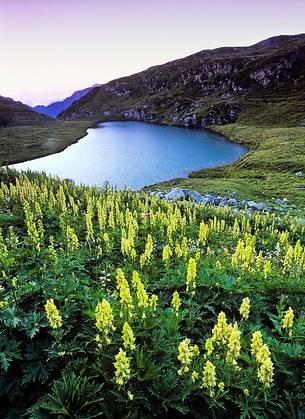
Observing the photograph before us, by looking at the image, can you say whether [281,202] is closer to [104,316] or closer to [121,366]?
[104,316]

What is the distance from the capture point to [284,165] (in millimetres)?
63531

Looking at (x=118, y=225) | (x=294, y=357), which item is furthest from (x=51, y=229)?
(x=294, y=357)

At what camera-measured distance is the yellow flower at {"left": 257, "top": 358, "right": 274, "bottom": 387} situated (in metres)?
4.54

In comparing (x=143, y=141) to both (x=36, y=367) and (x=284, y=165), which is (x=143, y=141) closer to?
(x=284, y=165)

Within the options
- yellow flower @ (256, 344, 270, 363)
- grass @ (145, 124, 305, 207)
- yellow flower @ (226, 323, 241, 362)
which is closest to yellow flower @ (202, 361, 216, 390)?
yellow flower @ (226, 323, 241, 362)

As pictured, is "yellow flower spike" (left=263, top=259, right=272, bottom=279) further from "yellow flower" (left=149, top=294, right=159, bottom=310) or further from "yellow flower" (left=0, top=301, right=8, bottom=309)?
"yellow flower" (left=0, top=301, right=8, bottom=309)

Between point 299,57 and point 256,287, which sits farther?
point 299,57

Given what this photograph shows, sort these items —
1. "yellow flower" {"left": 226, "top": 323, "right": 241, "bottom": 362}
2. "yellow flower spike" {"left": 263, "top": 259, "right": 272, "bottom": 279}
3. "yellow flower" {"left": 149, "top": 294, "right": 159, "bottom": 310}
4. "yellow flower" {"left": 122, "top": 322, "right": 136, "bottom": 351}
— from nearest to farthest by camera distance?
"yellow flower" {"left": 226, "top": 323, "right": 241, "bottom": 362} → "yellow flower" {"left": 122, "top": 322, "right": 136, "bottom": 351} → "yellow flower" {"left": 149, "top": 294, "right": 159, "bottom": 310} → "yellow flower spike" {"left": 263, "top": 259, "right": 272, "bottom": 279}

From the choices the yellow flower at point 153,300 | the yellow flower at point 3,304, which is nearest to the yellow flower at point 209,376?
the yellow flower at point 153,300

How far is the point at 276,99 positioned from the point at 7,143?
118 m

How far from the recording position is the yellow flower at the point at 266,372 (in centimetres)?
454

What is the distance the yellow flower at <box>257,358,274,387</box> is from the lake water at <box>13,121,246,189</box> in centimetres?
5090

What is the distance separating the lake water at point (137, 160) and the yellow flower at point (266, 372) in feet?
167

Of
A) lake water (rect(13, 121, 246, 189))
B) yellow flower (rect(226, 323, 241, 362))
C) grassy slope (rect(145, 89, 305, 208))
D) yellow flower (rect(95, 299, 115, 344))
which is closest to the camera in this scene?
yellow flower (rect(226, 323, 241, 362))
